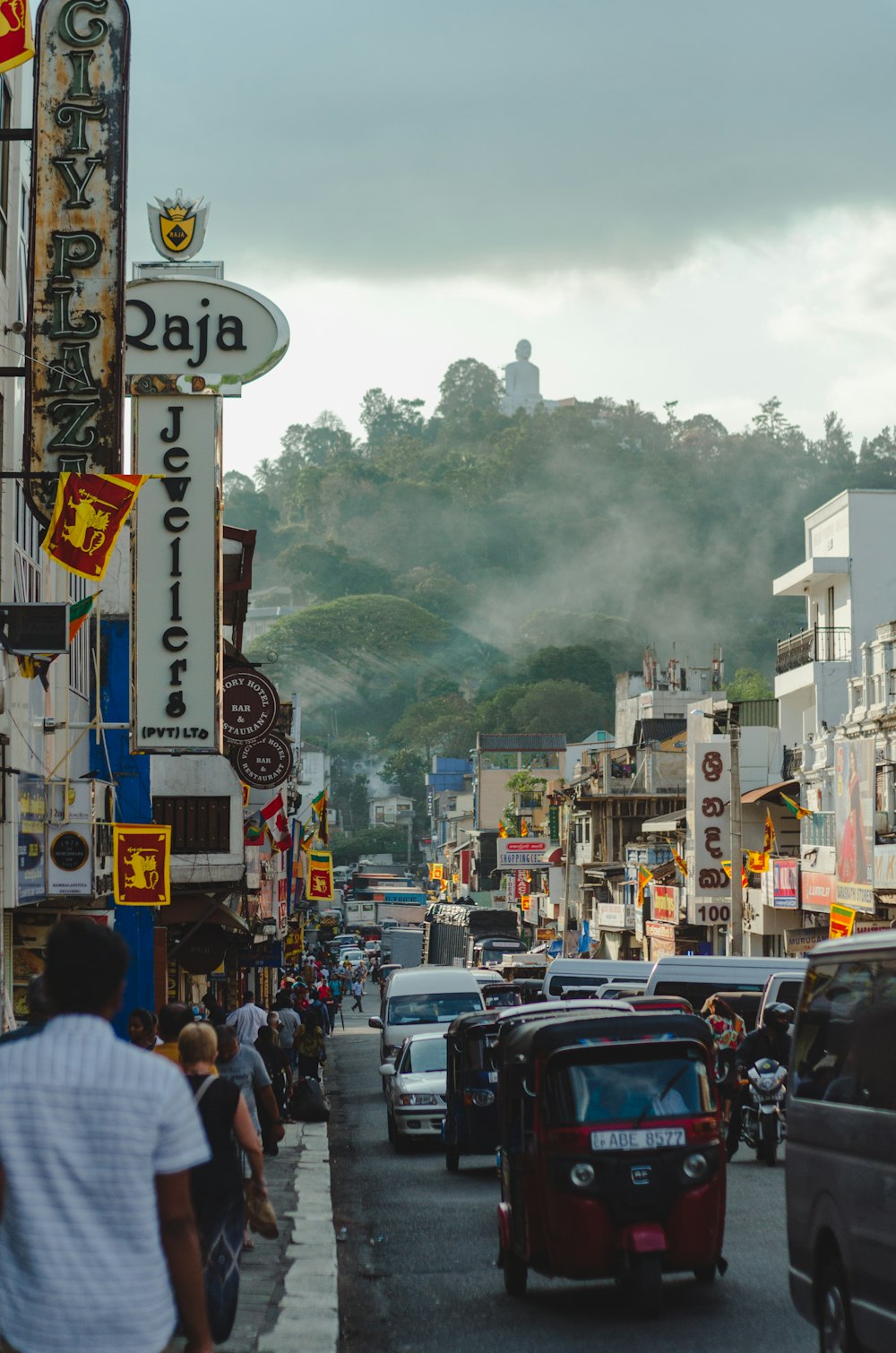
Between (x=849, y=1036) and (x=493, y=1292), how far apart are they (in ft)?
14.4

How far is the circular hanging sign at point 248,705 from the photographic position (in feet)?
94.0

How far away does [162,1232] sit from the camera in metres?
4.77

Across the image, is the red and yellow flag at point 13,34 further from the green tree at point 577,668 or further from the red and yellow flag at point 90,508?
the green tree at point 577,668

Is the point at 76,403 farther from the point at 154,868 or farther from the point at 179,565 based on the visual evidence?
the point at 154,868

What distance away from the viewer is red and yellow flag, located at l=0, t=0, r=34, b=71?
13.7m

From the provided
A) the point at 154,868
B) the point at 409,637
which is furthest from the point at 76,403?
the point at 409,637

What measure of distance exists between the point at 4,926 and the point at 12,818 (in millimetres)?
1917

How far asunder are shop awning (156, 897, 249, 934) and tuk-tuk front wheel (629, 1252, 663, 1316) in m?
20.4

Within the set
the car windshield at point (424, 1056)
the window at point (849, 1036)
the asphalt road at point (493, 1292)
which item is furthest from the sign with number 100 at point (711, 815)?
the window at point (849, 1036)

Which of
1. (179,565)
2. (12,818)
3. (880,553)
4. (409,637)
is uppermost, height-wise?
(409,637)

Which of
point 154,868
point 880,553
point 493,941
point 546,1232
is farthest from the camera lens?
point 493,941

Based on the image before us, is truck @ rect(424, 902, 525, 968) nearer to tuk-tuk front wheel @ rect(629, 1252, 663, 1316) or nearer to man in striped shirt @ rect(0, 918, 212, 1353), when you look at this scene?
tuk-tuk front wheel @ rect(629, 1252, 663, 1316)

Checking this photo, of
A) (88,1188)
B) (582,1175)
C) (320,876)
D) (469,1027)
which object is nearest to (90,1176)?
(88,1188)

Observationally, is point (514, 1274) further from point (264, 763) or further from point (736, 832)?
point (736, 832)
